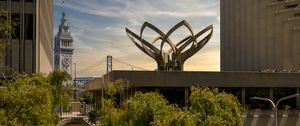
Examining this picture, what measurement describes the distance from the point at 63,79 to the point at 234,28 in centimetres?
5679

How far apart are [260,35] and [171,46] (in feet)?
72.2

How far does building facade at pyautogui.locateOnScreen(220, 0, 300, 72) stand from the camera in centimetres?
6915

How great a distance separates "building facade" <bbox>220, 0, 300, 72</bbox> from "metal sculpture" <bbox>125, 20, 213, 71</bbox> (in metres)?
15.0

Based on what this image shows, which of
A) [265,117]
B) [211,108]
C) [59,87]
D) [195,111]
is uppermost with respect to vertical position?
[59,87]

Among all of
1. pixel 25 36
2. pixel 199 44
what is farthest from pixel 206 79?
pixel 25 36

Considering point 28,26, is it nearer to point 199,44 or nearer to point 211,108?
point 199,44

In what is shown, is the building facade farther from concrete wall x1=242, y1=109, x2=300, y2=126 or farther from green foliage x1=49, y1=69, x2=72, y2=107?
green foliage x1=49, y1=69, x2=72, y2=107

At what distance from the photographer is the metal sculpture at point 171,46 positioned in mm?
58031

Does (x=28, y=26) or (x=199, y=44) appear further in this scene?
(x=199, y=44)

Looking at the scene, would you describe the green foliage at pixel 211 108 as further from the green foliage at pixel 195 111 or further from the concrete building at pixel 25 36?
the concrete building at pixel 25 36

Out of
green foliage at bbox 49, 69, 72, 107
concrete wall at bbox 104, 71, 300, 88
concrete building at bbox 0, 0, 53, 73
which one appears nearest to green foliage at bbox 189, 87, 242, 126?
green foliage at bbox 49, 69, 72, 107

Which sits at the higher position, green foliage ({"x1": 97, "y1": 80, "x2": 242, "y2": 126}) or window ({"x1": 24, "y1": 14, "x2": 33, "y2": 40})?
window ({"x1": 24, "y1": 14, "x2": 33, "y2": 40})

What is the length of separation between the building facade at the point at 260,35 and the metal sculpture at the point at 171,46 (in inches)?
591

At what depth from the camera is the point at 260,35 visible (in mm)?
76938
